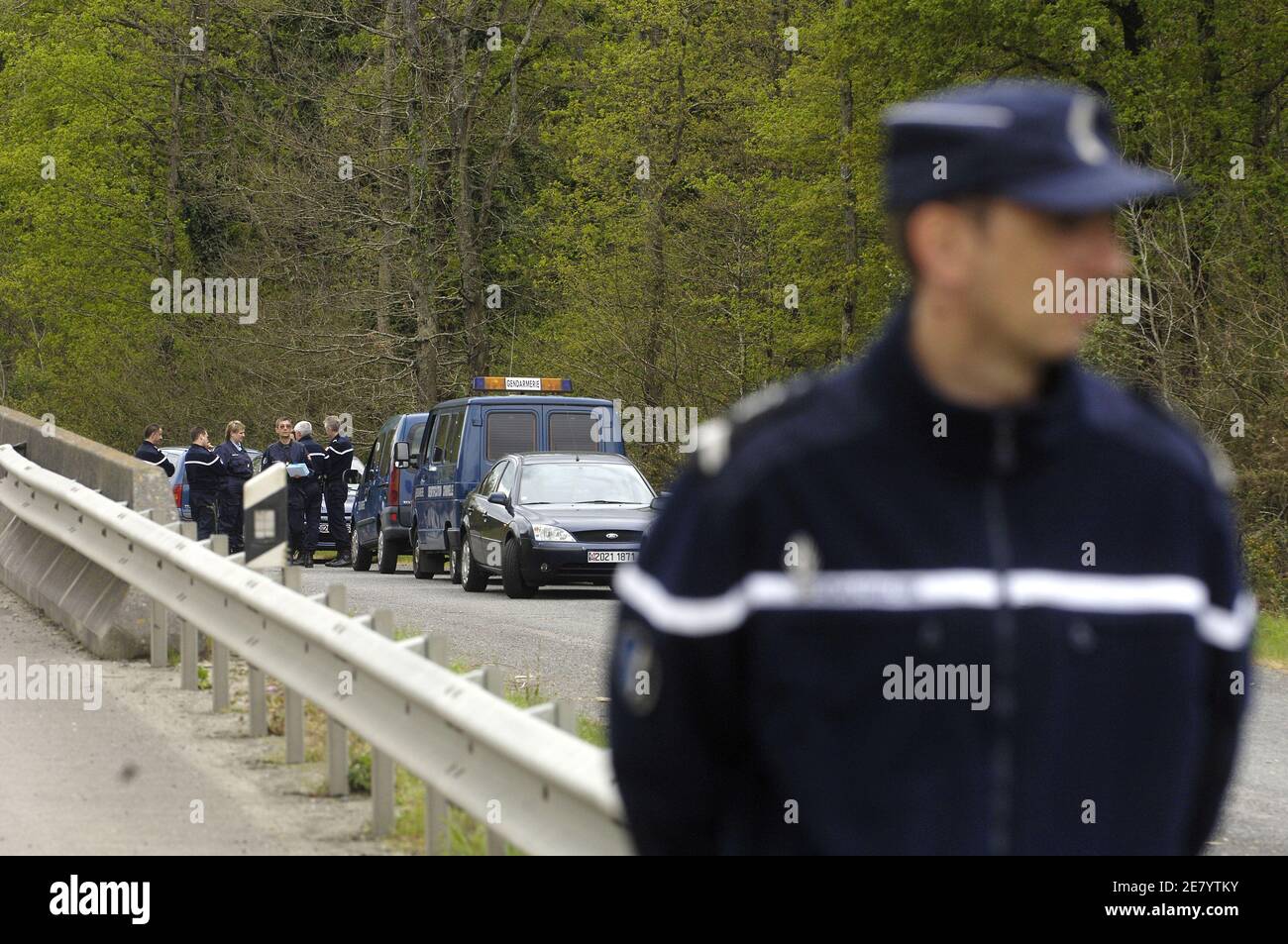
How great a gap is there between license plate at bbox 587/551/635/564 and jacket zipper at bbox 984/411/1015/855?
60.8ft

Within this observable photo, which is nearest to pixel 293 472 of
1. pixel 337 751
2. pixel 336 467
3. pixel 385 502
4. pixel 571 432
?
pixel 336 467

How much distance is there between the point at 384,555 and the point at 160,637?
17343 mm

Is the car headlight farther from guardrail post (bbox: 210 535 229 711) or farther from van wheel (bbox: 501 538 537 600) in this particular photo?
guardrail post (bbox: 210 535 229 711)

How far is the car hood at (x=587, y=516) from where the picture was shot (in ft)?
69.1

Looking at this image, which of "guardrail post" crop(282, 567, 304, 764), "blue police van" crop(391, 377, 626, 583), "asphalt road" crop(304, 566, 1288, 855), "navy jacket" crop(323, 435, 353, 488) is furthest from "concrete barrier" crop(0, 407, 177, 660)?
"navy jacket" crop(323, 435, 353, 488)

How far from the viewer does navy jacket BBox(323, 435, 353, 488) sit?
28.9m

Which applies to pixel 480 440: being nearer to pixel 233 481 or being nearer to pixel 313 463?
pixel 233 481

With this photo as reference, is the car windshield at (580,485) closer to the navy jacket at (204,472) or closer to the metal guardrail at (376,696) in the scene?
the navy jacket at (204,472)

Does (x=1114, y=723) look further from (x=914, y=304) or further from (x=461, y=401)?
(x=461, y=401)

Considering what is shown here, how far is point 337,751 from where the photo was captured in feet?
27.0

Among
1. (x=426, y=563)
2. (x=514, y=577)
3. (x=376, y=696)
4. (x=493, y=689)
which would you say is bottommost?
(x=426, y=563)

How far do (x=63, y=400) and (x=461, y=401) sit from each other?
3504 centimetres
